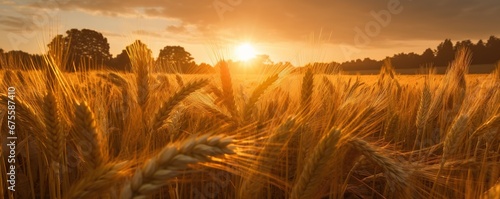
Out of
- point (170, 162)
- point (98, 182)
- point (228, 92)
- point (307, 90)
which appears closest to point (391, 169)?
point (307, 90)

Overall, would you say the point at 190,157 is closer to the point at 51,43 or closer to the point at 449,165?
the point at 51,43

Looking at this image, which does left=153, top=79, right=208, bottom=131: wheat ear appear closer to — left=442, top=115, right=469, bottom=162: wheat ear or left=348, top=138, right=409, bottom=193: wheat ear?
left=348, top=138, right=409, bottom=193: wheat ear

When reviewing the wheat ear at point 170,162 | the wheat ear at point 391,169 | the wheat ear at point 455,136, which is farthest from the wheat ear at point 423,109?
the wheat ear at point 170,162

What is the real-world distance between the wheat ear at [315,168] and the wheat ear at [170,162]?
1.30 feet

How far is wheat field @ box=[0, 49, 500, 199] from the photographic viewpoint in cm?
111

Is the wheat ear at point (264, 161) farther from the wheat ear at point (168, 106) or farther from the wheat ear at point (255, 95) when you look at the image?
the wheat ear at point (168, 106)

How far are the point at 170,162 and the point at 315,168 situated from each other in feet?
1.83

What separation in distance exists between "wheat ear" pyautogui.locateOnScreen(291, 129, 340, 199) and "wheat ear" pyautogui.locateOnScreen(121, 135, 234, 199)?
0.40m

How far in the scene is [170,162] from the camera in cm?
96

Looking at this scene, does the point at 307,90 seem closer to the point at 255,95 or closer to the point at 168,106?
the point at 255,95

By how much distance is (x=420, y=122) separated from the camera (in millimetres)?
2604

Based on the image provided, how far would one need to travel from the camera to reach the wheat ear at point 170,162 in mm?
931

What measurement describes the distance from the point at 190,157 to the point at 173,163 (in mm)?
47

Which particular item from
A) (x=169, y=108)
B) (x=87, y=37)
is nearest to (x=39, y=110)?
(x=169, y=108)
